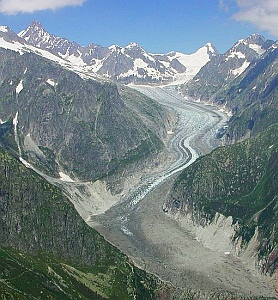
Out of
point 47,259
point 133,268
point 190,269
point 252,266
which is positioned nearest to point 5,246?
point 47,259

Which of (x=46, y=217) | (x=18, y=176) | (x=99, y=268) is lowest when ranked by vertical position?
(x=99, y=268)

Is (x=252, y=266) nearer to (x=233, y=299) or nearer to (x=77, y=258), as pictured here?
(x=233, y=299)

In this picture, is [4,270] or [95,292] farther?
[95,292]

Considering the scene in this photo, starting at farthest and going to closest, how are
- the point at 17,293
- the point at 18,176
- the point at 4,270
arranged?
the point at 18,176 → the point at 4,270 → the point at 17,293

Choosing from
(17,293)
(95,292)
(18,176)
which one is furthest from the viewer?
(18,176)

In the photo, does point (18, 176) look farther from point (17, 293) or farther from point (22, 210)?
point (17, 293)

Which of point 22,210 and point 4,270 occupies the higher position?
point 22,210

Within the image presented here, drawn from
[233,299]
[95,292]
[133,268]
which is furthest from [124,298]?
[233,299]
